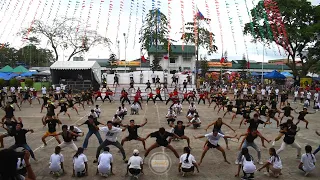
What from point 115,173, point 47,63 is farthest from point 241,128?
point 47,63

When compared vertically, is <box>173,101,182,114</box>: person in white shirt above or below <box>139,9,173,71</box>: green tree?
below

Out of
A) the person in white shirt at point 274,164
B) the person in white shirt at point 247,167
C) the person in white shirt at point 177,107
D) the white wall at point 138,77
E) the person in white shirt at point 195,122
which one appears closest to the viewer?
the person in white shirt at point 247,167

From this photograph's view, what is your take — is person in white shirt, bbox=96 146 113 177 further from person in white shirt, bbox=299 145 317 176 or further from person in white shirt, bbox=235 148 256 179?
person in white shirt, bbox=299 145 317 176

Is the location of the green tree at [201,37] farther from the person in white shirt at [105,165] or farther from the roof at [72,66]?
the person in white shirt at [105,165]

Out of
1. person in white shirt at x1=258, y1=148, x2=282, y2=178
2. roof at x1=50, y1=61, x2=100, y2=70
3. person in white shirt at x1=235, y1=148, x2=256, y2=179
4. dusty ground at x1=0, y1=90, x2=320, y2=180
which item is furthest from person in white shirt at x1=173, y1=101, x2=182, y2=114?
roof at x1=50, y1=61, x2=100, y2=70

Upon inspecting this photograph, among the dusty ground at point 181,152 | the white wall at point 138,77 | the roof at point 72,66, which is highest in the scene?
the roof at point 72,66

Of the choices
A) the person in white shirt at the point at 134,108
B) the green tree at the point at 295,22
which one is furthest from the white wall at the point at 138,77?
the person in white shirt at the point at 134,108

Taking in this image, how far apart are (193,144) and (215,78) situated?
140 ft

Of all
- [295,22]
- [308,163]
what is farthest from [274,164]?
[295,22]

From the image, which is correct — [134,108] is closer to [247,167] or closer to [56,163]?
[56,163]

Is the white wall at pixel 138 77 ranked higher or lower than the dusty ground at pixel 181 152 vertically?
higher
